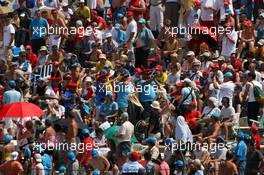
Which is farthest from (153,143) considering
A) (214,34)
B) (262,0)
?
(262,0)

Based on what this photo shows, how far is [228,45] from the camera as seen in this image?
44.2 metres

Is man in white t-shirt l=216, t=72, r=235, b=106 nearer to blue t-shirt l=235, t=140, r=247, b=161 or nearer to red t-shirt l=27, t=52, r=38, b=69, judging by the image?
blue t-shirt l=235, t=140, r=247, b=161

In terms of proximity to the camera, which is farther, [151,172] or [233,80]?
[233,80]

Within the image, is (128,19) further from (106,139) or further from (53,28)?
(106,139)

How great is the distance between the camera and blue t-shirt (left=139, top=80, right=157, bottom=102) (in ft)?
133

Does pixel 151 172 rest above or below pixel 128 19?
below

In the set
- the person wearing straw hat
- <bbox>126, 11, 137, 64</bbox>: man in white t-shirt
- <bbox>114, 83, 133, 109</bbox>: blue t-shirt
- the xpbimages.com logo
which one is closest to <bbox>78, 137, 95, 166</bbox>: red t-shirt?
the xpbimages.com logo

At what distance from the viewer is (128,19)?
4500 cm

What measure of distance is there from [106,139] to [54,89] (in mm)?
3534

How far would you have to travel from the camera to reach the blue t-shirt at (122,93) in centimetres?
4047

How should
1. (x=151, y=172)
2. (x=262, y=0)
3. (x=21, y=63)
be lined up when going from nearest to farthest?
(x=151, y=172) < (x=21, y=63) < (x=262, y=0)

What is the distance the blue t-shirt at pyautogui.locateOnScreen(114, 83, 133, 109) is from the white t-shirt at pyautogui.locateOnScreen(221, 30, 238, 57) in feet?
13.5

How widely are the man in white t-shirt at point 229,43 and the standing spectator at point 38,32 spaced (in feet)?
15.5

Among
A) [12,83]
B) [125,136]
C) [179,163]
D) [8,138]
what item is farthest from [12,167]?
[12,83]
